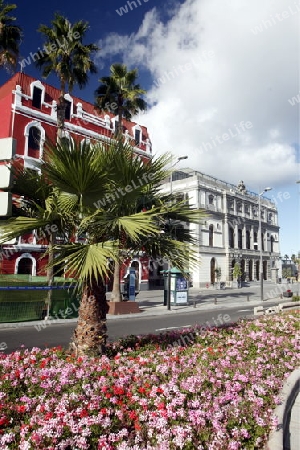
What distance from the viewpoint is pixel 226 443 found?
3.22m

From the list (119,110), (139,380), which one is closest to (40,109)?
(119,110)

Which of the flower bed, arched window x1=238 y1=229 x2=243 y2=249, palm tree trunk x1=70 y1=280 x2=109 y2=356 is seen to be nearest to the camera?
the flower bed

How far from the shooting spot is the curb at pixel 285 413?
3.44m

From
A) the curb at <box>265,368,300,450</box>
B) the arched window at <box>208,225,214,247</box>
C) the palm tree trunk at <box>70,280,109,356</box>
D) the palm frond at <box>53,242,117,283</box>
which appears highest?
the arched window at <box>208,225,214,247</box>

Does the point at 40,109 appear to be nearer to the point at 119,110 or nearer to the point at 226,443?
the point at 119,110

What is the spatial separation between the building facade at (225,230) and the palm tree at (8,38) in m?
25.1

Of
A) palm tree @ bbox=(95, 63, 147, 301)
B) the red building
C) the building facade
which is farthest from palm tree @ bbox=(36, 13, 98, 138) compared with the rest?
the building facade

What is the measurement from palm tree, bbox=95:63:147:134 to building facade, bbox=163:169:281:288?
18.7 m

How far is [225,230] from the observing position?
48.8 metres

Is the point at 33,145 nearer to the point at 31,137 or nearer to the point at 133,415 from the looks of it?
the point at 31,137

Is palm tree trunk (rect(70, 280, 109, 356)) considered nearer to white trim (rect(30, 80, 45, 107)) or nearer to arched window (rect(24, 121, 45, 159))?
arched window (rect(24, 121, 45, 159))

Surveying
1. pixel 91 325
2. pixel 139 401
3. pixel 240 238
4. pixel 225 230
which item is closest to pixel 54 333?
pixel 91 325

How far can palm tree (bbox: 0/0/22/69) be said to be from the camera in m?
15.6

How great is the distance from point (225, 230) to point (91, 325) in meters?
45.4
